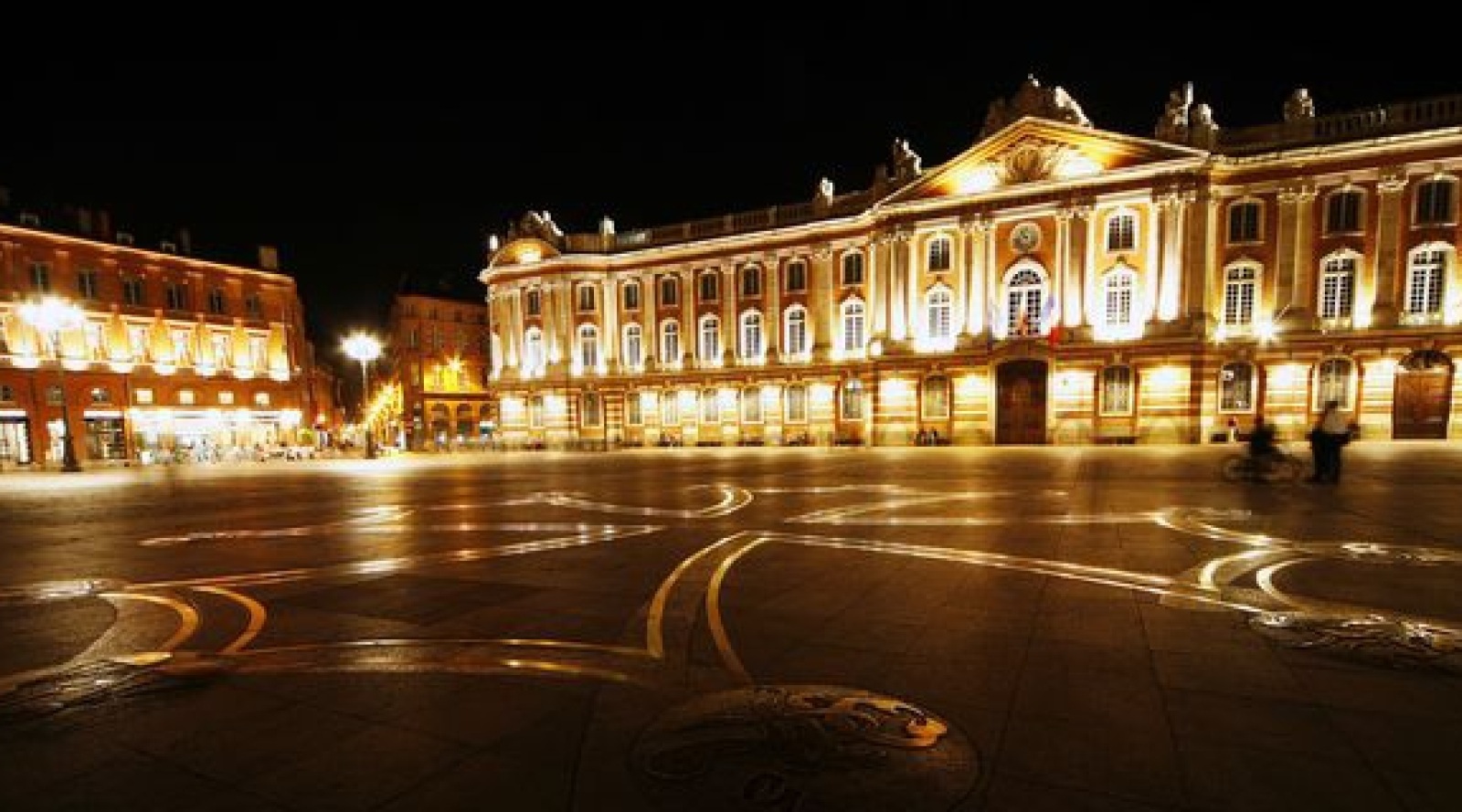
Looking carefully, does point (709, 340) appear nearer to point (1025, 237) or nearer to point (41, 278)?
point (1025, 237)

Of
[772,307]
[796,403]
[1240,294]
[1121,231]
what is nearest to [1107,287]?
[1121,231]

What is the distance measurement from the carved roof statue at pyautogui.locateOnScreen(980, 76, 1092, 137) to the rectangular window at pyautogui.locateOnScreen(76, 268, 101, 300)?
190 ft

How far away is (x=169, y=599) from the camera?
6438 mm

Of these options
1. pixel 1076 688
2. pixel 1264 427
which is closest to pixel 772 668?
A: pixel 1076 688

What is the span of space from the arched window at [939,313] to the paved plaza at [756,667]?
25688 millimetres

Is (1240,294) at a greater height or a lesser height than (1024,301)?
lesser

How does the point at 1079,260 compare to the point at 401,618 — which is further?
the point at 1079,260

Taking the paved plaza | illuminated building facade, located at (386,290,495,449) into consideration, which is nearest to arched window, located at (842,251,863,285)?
the paved plaza

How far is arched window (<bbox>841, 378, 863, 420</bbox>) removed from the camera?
38062 millimetres

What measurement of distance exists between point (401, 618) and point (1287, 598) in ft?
25.9

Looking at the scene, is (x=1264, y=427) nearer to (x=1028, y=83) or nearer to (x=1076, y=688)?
(x=1076, y=688)

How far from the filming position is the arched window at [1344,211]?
28.5m

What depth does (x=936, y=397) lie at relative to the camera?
35.1 metres

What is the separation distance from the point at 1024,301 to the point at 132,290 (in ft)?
194
